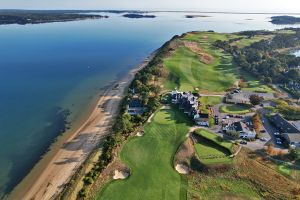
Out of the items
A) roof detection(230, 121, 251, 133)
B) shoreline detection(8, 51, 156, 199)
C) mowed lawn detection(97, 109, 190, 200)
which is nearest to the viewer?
mowed lawn detection(97, 109, 190, 200)

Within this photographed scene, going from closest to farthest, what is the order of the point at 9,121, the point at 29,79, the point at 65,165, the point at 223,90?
the point at 65,165 < the point at 9,121 < the point at 223,90 < the point at 29,79

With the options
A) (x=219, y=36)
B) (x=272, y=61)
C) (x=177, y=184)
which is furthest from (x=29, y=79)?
(x=219, y=36)

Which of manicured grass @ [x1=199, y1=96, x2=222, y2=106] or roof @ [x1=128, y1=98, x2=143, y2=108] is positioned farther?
manicured grass @ [x1=199, y1=96, x2=222, y2=106]

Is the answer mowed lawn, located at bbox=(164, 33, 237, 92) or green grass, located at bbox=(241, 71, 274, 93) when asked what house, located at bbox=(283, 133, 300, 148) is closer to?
green grass, located at bbox=(241, 71, 274, 93)

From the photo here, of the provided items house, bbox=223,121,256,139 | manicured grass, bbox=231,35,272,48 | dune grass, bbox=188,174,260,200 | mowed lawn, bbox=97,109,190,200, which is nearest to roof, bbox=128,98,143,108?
mowed lawn, bbox=97,109,190,200

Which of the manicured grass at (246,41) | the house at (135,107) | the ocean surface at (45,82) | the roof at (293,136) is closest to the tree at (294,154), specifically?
the roof at (293,136)

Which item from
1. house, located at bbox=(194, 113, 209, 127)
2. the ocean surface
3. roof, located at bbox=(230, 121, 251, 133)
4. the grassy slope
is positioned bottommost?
the ocean surface

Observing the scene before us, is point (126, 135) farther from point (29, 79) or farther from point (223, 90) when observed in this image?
point (29, 79)
